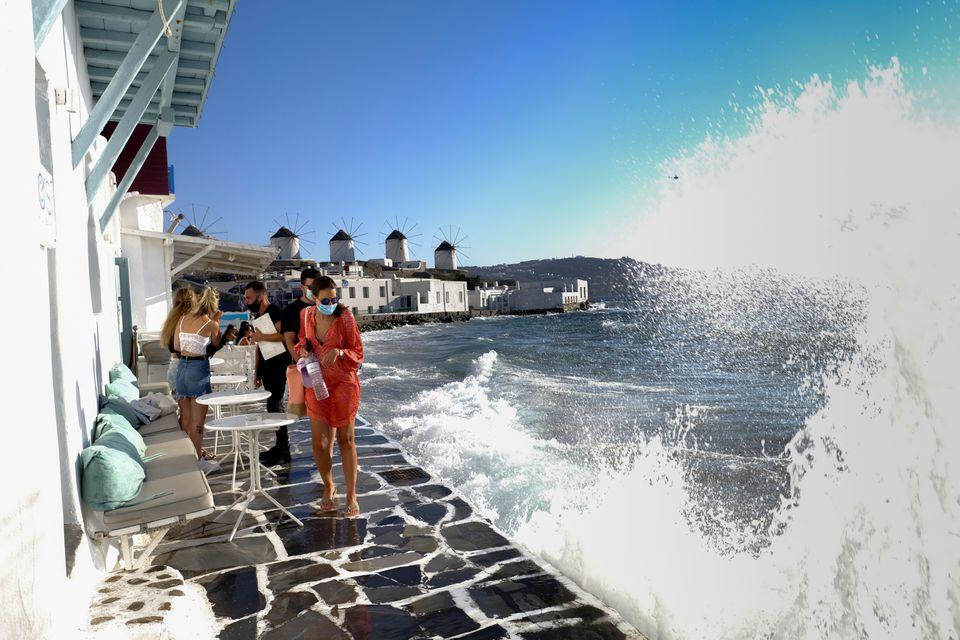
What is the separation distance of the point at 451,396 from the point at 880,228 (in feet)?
34.2

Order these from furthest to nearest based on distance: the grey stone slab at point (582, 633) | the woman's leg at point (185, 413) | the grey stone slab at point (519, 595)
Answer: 1. the woman's leg at point (185, 413)
2. the grey stone slab at point (519, 595)
3. the grey stone slab at point (582, 633)

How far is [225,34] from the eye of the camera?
17.5 ft

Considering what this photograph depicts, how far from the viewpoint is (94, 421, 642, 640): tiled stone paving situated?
2887 mm

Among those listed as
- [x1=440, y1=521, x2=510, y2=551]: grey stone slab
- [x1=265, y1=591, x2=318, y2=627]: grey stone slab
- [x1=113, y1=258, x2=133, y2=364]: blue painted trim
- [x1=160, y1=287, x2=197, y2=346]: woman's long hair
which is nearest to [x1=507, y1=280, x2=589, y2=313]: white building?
[x1=113, y1=258, x2=133, y2=364]: blue painted trim

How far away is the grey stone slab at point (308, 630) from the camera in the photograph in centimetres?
Result: 281

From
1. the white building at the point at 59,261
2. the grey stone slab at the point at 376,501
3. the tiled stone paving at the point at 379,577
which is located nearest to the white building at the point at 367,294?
the white building at the point at 59,261

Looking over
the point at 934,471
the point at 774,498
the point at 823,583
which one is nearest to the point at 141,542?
the point at 823,583

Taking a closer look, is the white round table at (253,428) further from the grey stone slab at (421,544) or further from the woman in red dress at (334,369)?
the grey stone slab at (421,544)

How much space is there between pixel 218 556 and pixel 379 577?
108cm

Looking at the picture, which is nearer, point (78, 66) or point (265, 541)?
point (265, 541)

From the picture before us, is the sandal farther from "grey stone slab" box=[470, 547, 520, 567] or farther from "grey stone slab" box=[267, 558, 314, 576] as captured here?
"grey stone slab" box=[470, 547, 520, 567]

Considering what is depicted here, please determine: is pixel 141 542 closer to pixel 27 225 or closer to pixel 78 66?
pixel 27 225

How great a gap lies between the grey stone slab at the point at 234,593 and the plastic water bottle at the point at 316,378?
3.96 feet

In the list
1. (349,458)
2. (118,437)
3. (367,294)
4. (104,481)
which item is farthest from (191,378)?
(367,294)
